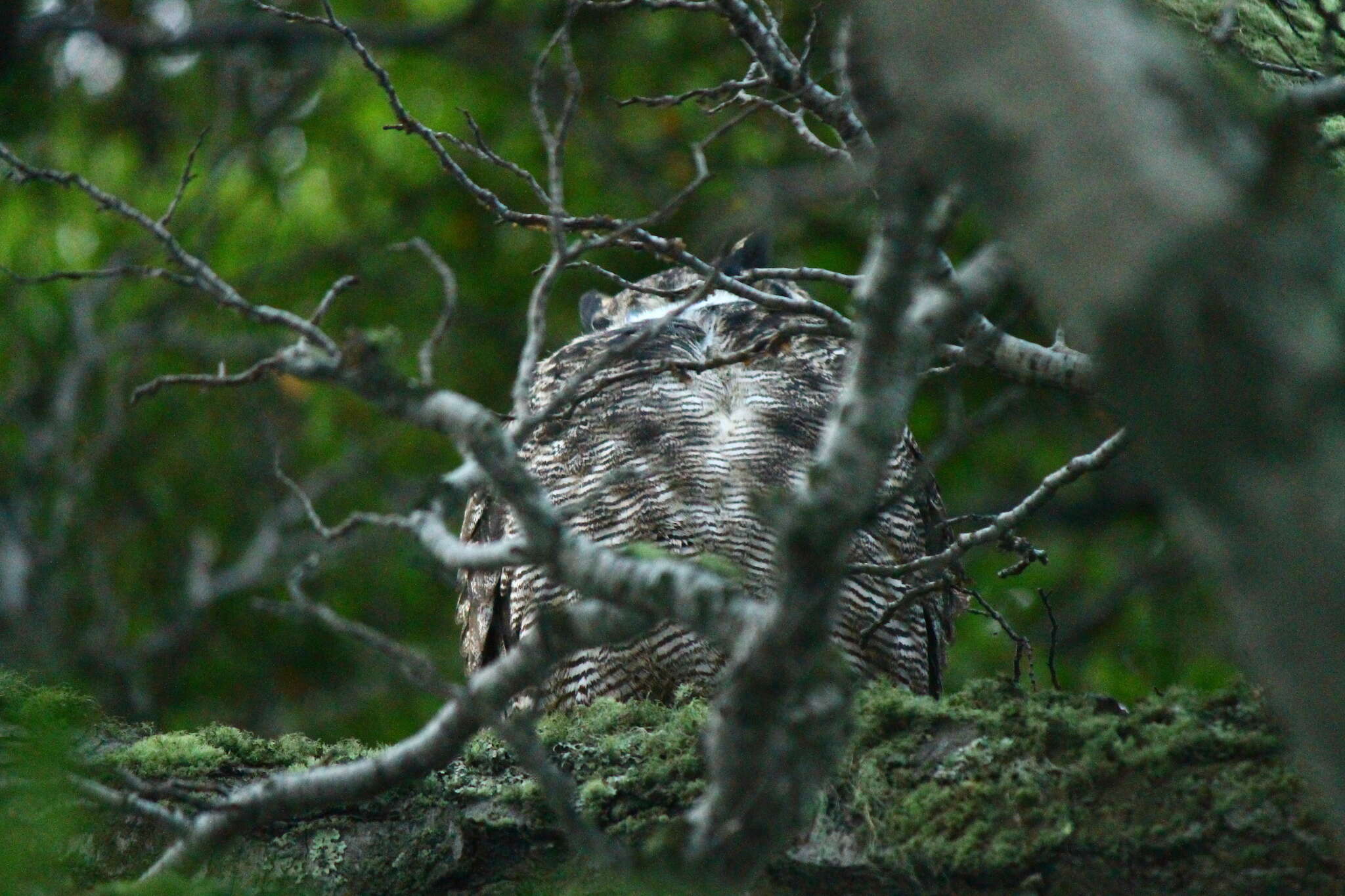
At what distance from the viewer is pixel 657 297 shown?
16.4 feet

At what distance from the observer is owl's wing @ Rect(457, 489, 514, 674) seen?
4.42 metres

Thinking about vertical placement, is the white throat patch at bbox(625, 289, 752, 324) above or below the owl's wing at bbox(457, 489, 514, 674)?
above

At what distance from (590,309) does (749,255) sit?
2.22 feet

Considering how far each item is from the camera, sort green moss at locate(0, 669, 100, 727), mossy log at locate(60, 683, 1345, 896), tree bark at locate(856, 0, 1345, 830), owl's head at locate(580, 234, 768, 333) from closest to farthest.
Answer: tree bark at locate(856, 0, 1345, 830), mossy log at locate(60, 683, 1345, 896), green moss at locate(0, 669, 100, 727), owl's head at locate(580, 234, 768, 333)

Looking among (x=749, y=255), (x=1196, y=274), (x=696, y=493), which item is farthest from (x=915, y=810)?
(x=749, y=255)

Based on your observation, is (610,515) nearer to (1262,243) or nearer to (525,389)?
(525,389)

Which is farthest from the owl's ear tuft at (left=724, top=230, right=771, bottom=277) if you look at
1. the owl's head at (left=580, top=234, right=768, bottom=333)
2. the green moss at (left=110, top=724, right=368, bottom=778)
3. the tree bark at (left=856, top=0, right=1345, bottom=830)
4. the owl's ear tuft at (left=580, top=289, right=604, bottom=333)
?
the tree bark at (left=856, top=0, right=1345, bottom=830)

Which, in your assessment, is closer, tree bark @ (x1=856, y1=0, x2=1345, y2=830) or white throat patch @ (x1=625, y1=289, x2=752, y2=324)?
tree bark @ (x1=856, y1=0, x2=1345, y2=830)

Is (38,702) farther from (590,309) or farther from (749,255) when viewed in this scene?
(749,255)

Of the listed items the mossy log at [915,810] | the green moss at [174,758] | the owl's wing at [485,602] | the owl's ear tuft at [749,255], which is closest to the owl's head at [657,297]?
the owl's ear tuft at [749,255]

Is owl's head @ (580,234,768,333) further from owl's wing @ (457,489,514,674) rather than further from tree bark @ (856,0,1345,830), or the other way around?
tree bark @ (856,0,1345,830)

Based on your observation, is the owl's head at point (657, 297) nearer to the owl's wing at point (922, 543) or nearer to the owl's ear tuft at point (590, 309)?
the owl's ear tuft at point (590, 309)

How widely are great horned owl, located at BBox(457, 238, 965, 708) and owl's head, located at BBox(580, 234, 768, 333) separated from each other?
16.0 inches

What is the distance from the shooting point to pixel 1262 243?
1100 mm
